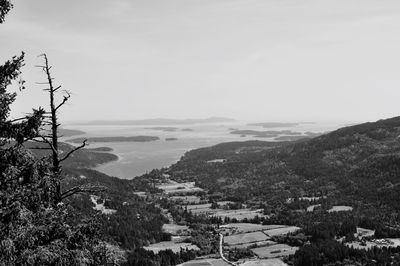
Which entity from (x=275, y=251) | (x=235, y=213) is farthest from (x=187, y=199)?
(x=275, y=251)

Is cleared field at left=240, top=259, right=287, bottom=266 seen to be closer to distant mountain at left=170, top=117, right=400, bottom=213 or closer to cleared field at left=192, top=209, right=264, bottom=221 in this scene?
cleared field at left=192, top=209, right=264, bottom=221

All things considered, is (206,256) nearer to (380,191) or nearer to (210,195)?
(380,191)

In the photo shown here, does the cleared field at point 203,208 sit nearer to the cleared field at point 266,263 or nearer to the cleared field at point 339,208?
the cleared field at point 339,208

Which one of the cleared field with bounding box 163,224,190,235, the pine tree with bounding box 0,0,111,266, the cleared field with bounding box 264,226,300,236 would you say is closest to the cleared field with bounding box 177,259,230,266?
the cleared field with bounding box 264,226,300,236

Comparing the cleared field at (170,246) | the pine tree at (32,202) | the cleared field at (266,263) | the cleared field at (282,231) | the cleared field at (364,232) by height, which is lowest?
the cleared field at (170,246)

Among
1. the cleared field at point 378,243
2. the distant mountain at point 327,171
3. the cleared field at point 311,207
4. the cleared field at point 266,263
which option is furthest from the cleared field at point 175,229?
the distant mountain at point 327,171

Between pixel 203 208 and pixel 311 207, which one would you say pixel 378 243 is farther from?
pixel 203 208

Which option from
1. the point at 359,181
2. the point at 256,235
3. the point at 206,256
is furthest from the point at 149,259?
the point at 359,181
